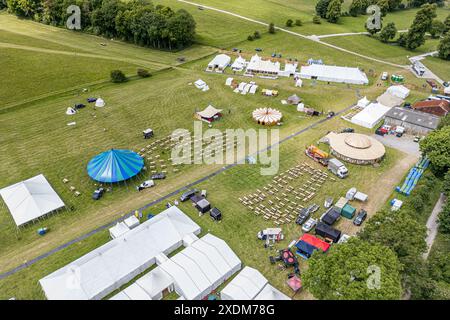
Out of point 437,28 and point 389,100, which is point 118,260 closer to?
point 389,100

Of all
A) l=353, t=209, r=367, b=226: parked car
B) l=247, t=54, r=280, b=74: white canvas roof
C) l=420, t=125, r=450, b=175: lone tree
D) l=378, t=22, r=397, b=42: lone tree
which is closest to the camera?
l=353, t=209, r=367, b=226: parked car

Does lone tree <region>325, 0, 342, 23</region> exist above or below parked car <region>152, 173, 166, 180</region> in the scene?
above

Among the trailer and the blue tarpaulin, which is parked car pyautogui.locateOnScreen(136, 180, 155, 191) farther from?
the trailer

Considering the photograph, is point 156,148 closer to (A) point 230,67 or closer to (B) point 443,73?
(A) point 230,67

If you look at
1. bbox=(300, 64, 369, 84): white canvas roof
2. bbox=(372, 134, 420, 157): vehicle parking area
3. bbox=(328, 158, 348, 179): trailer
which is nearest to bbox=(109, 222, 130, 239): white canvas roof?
bbox=(328, 158, 348, 179): trailer

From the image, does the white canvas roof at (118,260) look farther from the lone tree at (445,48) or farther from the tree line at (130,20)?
the lone tree at (445,48)

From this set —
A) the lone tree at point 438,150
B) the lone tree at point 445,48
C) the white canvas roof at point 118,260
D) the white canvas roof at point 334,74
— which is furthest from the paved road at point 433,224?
the lone tree at point 445,48
